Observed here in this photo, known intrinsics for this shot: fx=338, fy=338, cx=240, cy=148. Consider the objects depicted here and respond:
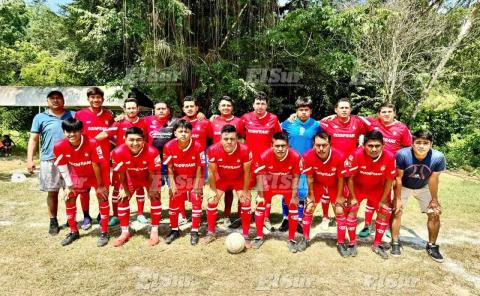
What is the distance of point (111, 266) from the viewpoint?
4.13 meters

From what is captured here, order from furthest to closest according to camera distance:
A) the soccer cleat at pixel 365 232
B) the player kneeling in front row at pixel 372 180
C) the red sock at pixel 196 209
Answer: the soccer cleat at pixel 365 232, the red sock at pixel 196 209, the player kneeling in front row at pixel 372 180

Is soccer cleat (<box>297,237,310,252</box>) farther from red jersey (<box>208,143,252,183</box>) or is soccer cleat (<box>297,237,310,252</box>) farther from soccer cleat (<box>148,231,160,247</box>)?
Result: soccer cleat (<box>148,231,160,247</box>)

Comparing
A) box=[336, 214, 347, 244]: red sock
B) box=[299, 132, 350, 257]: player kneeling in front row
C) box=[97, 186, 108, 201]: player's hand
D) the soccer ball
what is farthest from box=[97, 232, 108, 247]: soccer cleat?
box=[336, 214, 347, 244]: red sock

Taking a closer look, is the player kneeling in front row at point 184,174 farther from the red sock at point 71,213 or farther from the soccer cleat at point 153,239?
the red sock at point 71,213

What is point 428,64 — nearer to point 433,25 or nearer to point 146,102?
point 433,25

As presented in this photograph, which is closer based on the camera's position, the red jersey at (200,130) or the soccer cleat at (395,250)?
the soccer cleat at (395,250)

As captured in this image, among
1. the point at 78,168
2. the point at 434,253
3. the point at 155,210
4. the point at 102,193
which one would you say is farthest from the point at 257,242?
the point at 78,168

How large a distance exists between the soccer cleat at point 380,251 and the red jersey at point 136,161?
322 cm

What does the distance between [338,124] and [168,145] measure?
261cm

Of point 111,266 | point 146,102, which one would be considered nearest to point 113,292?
point 111,266

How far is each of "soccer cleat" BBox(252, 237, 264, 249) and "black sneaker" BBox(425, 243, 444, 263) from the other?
7.58ft

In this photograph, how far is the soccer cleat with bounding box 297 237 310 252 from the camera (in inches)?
183

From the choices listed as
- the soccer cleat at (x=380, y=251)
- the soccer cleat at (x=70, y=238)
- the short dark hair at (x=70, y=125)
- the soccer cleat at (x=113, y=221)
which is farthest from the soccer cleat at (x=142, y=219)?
the soccer cleat at (x=380, y=251)

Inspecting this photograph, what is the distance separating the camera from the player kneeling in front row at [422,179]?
14.7 ft
